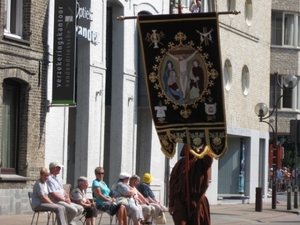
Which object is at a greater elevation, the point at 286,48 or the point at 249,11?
the point at 249,11

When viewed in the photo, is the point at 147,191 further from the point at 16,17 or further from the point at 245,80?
the point at 245,80

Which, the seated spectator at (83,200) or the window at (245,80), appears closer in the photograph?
the seated spectator at (83,200)

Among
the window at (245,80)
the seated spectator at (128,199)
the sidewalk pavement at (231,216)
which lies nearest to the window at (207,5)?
the window at (245,80)

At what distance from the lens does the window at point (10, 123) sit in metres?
23.8

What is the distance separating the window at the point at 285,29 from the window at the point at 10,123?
26.8 meters

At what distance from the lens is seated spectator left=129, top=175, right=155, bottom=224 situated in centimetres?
2105

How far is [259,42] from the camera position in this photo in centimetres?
3994

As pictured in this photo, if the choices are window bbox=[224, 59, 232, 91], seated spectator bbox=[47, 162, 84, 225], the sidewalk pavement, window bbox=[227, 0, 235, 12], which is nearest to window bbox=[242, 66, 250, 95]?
window bbox=[224, 59, 232, 91]

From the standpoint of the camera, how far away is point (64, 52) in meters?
24.8

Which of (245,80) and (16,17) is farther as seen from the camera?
(245,80)

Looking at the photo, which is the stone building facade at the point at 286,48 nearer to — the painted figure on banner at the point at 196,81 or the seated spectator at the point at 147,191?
the seated spectator at the point at 147,191

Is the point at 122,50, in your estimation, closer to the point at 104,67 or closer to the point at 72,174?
the point at 104,67

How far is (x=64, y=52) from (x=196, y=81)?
37.0 ft

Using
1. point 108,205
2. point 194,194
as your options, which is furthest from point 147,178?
point 194,194
